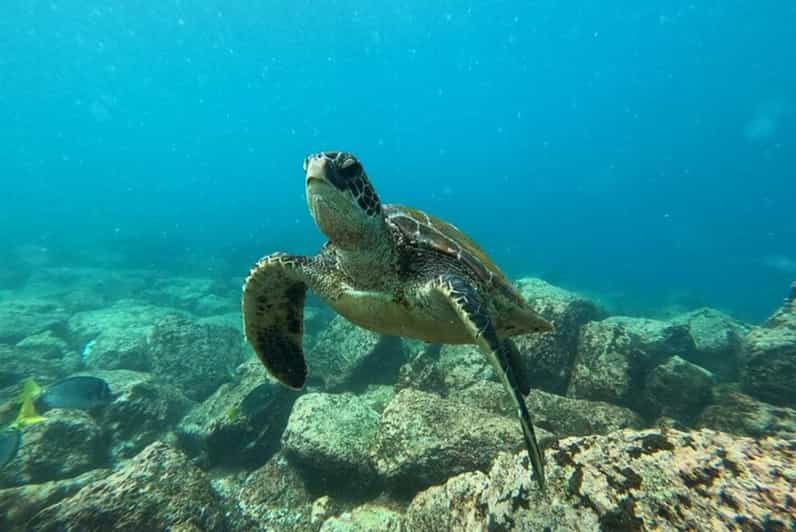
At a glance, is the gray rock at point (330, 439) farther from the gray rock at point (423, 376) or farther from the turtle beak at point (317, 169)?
the turtle beak at point (317, 169)

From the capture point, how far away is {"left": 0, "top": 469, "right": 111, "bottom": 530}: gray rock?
376 centimetres

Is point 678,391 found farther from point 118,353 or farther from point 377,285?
point 118,353

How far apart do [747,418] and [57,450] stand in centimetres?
983

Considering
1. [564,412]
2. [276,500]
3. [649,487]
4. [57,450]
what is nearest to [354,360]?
[276,500]

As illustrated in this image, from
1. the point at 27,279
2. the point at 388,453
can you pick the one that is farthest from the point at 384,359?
the point at 27,279

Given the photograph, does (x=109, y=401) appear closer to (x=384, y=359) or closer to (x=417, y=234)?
(x=384, y=359)

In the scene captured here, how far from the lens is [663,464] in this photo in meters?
2.27

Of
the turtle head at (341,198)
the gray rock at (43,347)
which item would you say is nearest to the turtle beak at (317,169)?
the turtle head at (341,198)

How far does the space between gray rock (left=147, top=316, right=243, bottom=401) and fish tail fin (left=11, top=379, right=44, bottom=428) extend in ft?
9.96

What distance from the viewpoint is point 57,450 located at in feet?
17.8

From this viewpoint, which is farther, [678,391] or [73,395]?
[73,395]

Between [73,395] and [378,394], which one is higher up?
[378,394]

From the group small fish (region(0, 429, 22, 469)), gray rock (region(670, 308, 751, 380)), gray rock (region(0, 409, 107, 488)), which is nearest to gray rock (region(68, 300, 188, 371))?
gray rock (region(0, 409, 107, 488))

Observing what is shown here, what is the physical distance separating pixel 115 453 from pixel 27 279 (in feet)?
81.5
